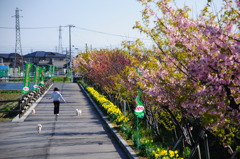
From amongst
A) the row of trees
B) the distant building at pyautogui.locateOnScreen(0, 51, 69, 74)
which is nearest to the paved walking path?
the row of trees

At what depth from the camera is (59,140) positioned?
40.8 ft

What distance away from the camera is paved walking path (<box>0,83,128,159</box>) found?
34.1 ft

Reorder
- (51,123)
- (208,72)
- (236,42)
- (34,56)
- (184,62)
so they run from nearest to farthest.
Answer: (236,42) → (208,72) → (184,62) → (51,123) → (34,56)

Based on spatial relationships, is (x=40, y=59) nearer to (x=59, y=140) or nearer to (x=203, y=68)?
(x=59, y=140)

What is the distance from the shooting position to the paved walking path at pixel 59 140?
409 inches

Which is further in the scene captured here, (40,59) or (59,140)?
(40,59)

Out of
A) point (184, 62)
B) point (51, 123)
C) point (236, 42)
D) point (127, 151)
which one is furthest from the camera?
point (51, 123)

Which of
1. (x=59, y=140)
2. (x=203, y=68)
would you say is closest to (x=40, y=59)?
(x=59, y=140)

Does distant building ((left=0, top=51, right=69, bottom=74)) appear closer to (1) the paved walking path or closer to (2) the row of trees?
(1) the paved walking path

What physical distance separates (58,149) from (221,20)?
23.3ft

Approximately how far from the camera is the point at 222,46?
5.80 meters

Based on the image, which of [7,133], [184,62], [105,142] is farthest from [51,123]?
[184,62]

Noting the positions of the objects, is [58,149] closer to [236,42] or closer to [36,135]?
[36,135]

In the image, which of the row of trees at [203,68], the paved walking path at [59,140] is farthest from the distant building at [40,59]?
the row of trees at [203,68]
